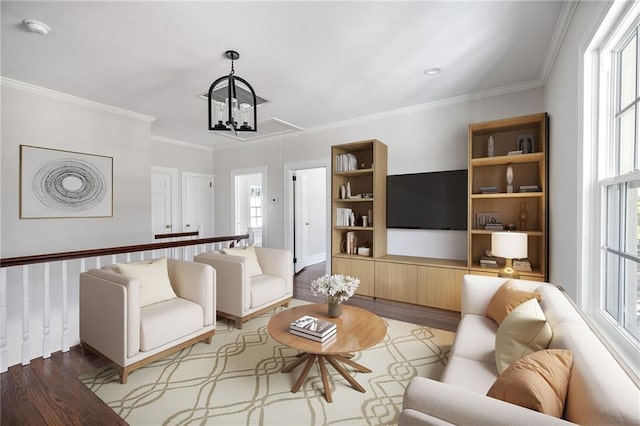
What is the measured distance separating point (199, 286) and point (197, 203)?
390cm

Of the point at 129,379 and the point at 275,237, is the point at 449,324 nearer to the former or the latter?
the point at 129,379

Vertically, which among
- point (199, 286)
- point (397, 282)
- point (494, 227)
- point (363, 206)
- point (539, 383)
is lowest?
point (397, 282)

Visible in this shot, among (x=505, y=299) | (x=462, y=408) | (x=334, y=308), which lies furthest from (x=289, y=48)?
(x=462, y=408)

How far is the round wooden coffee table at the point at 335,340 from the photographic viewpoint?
187 cm

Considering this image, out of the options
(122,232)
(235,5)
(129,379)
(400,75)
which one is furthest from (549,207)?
(122,232)

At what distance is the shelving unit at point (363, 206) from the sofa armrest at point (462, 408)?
9.83ft

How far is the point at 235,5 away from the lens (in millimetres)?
2045

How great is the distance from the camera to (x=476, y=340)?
1897 millimetres

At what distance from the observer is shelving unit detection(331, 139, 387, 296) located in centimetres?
403

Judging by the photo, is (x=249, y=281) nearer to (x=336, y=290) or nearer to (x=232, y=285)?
(x=232, y=285)

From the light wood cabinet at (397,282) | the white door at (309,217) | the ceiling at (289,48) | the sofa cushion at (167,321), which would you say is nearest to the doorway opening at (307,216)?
the white door at (309,217)

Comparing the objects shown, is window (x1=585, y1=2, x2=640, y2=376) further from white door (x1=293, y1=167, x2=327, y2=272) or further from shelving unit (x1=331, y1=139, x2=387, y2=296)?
white door (x1=293, y1=167, x2=327, y2=272)

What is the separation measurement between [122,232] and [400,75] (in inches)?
166

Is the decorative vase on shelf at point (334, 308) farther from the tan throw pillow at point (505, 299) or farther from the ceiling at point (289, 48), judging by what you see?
the ceiling at point (289, 48)
